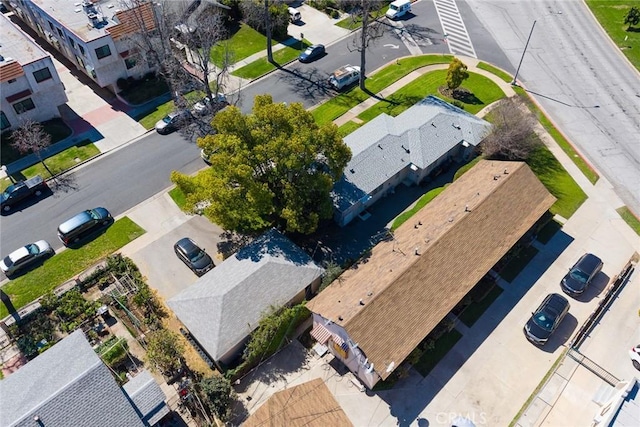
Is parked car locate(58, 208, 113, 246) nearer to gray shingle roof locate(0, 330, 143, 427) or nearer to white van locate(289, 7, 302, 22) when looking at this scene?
gray shingle roof locate(0, 330, 143, 427)

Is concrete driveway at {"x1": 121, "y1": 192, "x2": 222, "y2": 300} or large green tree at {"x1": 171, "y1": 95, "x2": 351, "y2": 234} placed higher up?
large green tree at {"x1": 171, "y1": 95, "x2": 351, "y2": 234}

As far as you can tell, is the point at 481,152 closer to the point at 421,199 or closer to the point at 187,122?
the point at 421,199

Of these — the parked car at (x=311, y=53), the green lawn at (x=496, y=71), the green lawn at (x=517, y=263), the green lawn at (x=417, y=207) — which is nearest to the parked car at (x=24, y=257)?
the green lawn at (x=417, y=207)

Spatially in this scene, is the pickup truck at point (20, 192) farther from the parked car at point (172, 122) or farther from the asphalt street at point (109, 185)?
the parked car at point (172, 122)

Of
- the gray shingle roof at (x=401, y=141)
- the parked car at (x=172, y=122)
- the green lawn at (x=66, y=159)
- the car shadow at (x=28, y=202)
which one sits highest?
the gray shingle roof at (x=401, y=141)

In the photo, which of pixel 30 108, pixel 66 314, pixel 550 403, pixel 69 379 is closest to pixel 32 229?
pixel 66 314

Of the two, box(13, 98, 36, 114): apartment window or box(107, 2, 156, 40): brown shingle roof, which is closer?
box(13, 98, 36, 114): apartment window

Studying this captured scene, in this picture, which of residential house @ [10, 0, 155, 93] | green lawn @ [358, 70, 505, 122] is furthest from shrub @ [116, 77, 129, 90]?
green lawn @ [358, 70, 505, 122]
